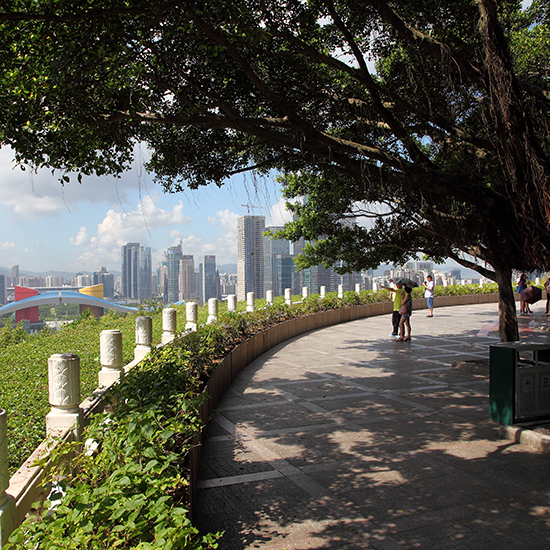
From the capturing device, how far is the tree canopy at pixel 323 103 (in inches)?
217

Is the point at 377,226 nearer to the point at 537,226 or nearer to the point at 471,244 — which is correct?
the point at 471,244

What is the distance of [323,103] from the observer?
889 centimetres

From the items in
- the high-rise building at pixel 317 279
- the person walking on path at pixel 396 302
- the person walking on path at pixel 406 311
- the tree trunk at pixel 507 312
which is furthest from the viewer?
the high-rise building at pixel 317 279

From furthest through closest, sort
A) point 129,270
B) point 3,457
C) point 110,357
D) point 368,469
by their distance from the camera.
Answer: point 129,270 → point 110,357 → point 368,469 → point 3,457

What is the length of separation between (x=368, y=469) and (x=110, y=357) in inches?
124

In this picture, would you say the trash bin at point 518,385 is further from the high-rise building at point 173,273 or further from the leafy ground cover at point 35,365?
the high-rise building at point 173,273

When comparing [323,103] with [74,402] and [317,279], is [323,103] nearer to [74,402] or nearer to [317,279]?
[74,402]

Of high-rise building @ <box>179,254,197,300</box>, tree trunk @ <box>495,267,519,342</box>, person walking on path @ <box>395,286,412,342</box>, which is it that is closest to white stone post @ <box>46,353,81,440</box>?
tree trunk @ <box>495,267,519,342</box>

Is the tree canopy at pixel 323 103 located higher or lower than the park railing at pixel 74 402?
higher

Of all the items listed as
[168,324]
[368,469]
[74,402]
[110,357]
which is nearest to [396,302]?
[168,324]

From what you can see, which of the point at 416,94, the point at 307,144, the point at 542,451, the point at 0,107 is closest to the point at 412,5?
the point at 416,94

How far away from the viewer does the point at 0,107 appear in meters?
5.61

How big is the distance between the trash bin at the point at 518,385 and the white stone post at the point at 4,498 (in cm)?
571

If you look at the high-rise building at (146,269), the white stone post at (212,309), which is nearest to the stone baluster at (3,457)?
the white stone post at (212,309)
